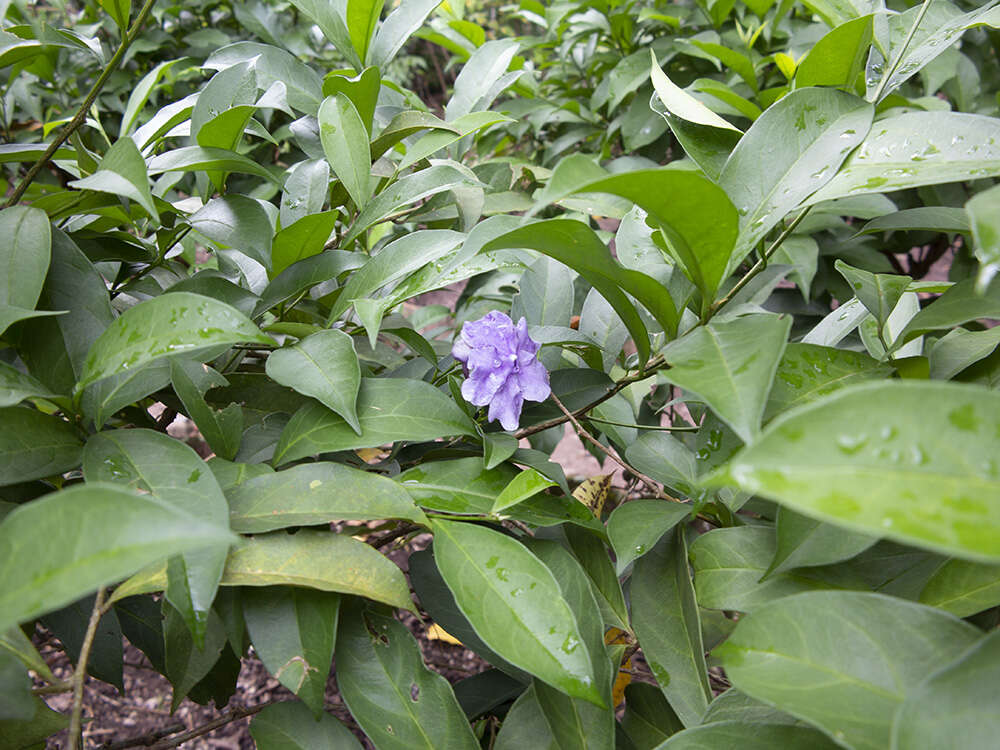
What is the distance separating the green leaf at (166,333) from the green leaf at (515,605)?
0.21m

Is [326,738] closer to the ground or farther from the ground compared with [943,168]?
closer to the ground

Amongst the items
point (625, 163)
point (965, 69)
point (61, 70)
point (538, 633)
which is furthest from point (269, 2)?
point (538, 633)

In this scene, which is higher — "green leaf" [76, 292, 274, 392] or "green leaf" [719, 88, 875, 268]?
"green leaf" [719, 88, 875, 268]

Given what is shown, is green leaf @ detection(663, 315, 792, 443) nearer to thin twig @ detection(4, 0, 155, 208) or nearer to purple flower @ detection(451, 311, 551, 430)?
purple flower @ detection(451, 311, 551, 430)

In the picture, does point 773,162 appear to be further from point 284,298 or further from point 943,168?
point 284,298

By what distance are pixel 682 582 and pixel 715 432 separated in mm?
129

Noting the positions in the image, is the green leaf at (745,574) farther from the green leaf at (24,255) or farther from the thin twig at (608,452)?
the green leaf at (24,255)

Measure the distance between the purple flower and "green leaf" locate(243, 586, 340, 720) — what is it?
0.20 meters

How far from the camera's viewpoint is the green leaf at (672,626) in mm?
534

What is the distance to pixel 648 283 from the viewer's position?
0.52 metres

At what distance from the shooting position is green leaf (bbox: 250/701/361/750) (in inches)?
21.8

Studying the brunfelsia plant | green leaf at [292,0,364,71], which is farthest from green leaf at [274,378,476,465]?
green leaf at [292,0,364,71]

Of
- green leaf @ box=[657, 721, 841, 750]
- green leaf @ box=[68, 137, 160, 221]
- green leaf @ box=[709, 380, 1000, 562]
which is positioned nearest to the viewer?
green leaf @ box=[709, 380, 1000, 562]

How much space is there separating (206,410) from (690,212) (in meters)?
0.41
